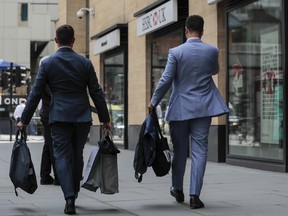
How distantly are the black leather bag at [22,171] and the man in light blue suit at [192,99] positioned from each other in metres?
1.39

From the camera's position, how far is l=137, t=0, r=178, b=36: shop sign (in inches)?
560

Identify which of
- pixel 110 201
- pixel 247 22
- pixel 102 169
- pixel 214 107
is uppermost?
pixel 247 22

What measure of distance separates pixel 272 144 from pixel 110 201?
16.1 ft

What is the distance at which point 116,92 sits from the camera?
1998cm

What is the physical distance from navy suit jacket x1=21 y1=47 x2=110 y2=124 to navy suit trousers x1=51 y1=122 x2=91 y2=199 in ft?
0.36

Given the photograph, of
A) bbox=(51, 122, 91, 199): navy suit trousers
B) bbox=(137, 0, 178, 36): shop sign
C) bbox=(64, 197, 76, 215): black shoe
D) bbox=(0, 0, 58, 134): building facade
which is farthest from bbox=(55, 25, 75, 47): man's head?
bbox=(0, 0, 58, 134): building facade

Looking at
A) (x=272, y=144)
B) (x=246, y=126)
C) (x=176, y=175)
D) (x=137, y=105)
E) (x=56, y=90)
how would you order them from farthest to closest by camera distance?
(x=137, y=105), (x=246, y=126), (x=272, y=144), (x=176, y=175), (x=56, y=90)

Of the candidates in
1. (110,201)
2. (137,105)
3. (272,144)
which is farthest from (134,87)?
(110,201)

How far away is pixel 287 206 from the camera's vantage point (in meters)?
6.34

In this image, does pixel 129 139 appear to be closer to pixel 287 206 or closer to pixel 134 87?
pixel 134 87

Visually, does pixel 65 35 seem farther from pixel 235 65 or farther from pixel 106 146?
pixel 235 65

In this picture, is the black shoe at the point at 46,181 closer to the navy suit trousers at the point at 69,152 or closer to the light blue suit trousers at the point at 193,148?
the navy suit trousers at the point at 69,152

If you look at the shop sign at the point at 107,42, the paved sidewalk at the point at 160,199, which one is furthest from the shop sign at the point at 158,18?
the paved sidewalk at the point at 160,199

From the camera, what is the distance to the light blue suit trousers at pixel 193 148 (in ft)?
20.4
